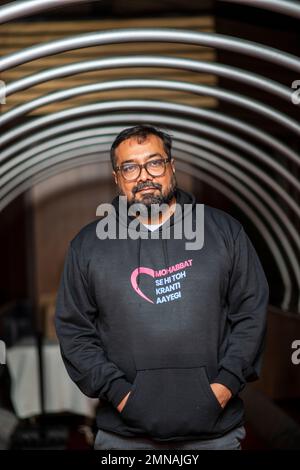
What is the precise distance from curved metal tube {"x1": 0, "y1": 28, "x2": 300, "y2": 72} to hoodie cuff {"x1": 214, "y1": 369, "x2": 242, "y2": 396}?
3.79 feet

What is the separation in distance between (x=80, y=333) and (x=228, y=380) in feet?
1.72

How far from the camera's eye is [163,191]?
2850 mm

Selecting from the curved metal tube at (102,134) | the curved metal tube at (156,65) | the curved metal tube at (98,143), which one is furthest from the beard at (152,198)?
the curved metal tube at (98,143)

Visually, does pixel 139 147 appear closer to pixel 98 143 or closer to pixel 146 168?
pixel 146 168

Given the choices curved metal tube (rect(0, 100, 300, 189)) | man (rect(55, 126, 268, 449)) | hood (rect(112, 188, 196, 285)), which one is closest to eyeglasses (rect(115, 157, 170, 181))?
man (rect(55, 126, 268, 449))

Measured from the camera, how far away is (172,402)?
8.91 feet

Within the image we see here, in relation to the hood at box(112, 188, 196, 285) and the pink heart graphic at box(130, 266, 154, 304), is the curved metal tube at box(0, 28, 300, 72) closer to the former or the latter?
the hood at box(112, 188, 196, 285)

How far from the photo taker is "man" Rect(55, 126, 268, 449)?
2.75 metres

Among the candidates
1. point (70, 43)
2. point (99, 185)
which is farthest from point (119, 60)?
point (99, 185)

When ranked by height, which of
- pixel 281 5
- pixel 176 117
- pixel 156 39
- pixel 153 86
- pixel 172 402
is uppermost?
pixel 176 117

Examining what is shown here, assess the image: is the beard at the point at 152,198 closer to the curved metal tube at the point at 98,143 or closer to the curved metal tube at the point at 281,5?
the curved metal tube at the point at 281,5

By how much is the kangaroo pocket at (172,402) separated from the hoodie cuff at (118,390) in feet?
0.10

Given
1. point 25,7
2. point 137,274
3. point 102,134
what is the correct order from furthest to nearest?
point 102,134
point 137,274
point 25,7

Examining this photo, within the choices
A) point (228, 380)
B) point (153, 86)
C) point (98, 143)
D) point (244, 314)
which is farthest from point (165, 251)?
point (98, 143)
